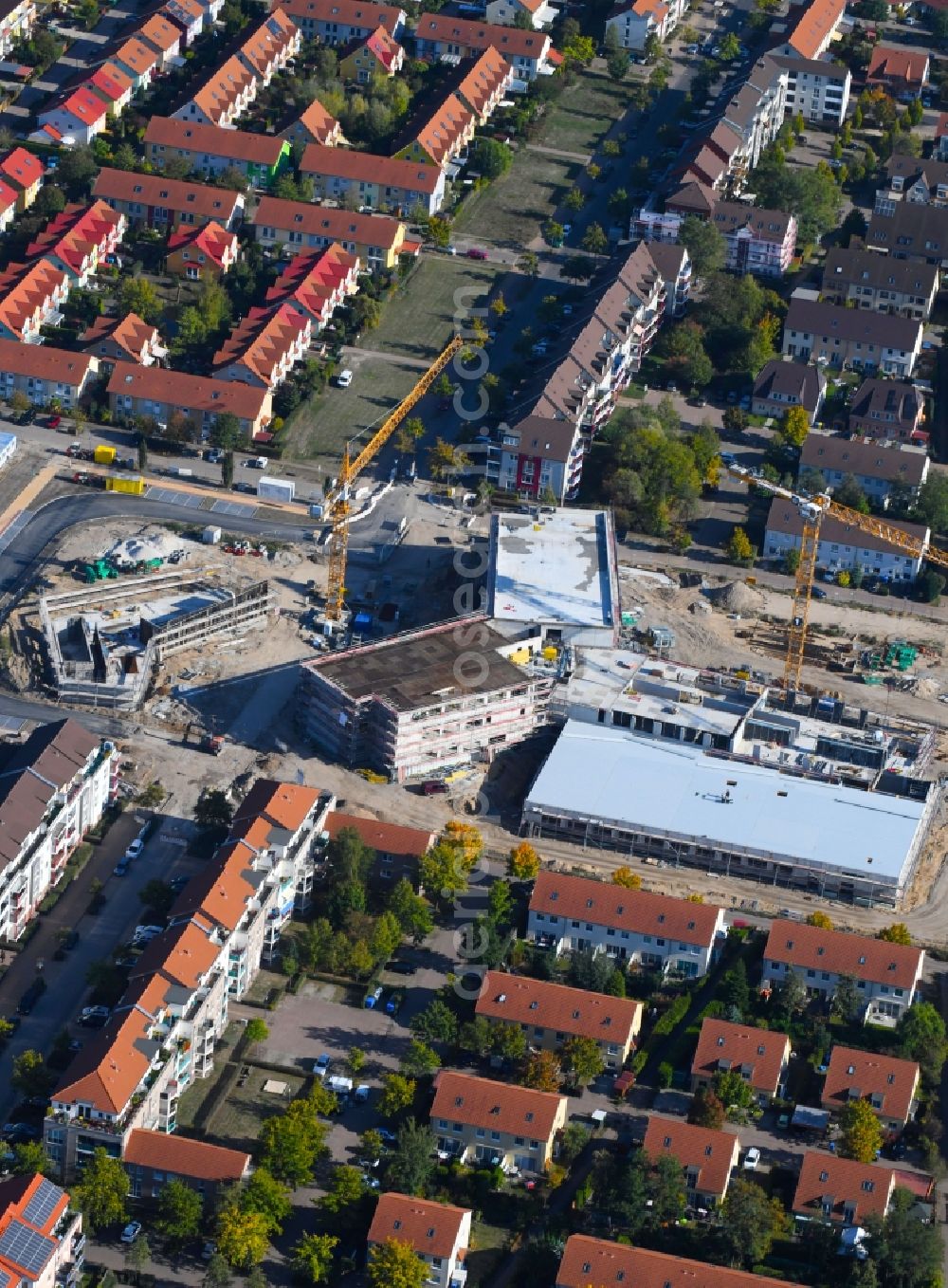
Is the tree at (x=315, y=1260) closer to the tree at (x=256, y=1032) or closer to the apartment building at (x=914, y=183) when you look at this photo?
the tree at (x=256, y=1032)

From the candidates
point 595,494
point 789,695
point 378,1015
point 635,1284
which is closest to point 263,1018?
point 378,1015

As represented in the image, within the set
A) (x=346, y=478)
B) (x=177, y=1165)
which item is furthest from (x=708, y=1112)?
(x=346, y=478)

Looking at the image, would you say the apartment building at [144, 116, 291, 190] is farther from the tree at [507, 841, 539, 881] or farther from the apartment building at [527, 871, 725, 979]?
the apartment building at [527, 871, 725, 979]

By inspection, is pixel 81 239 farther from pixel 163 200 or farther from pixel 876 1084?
pixel 876 1084

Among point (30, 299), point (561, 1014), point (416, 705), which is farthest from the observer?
point (30, 299)

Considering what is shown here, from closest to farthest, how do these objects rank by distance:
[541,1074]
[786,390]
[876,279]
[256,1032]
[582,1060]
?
[541,1074] → [582,1060] → [256,1032] → [786,390] → [876,279]
